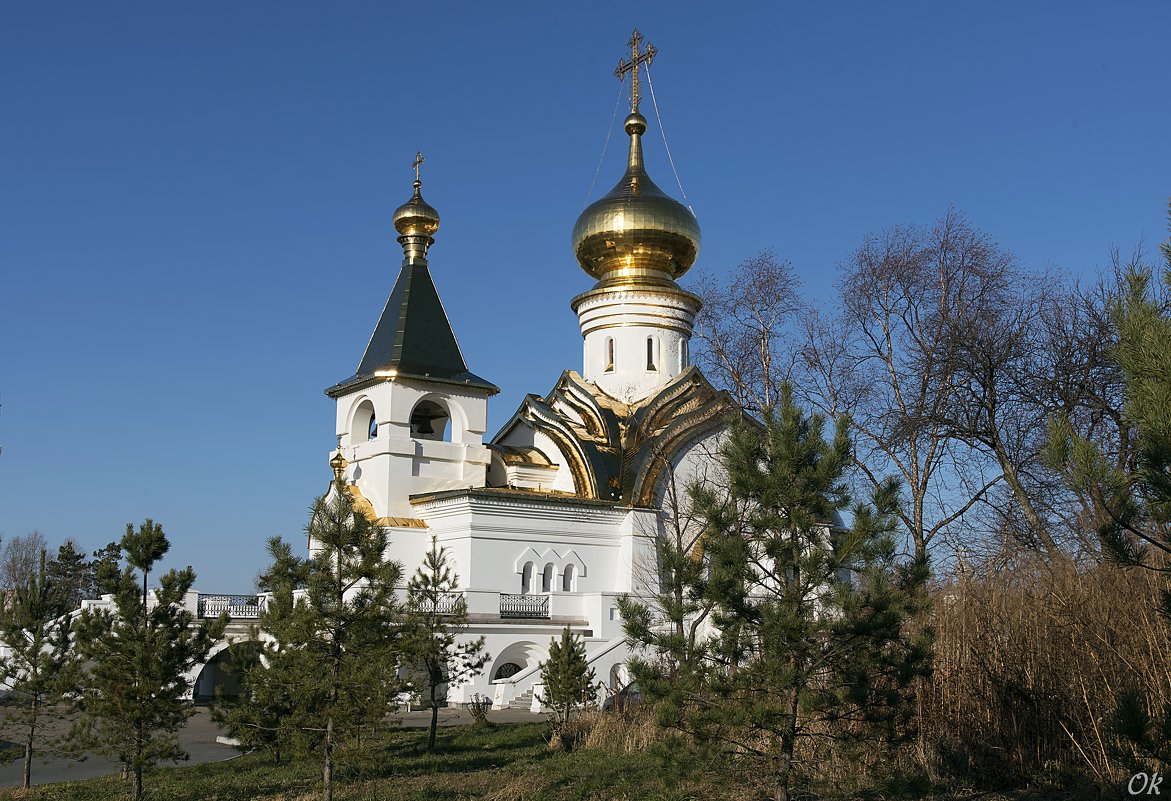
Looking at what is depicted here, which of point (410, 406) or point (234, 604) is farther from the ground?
point (410, 406)

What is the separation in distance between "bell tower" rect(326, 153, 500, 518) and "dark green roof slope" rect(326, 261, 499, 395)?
0.02 metres

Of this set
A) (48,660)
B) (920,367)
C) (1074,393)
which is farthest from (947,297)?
(48,660)

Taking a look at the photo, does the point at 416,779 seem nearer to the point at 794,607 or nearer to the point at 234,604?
the point at 794,607

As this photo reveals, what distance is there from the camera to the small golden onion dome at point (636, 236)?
2322cm

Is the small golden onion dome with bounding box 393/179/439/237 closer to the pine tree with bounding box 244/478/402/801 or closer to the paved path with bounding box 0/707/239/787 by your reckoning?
the paved path with bounding box 0/707/239/787

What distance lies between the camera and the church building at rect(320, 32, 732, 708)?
18953 mm

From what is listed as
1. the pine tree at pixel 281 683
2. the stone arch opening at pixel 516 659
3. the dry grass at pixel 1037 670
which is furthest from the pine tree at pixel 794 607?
the stone arch opening at pixel 516 659

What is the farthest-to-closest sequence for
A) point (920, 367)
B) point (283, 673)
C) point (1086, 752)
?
point (920, 367) < point (283, 673) < point (1086, 752)

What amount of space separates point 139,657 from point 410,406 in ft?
34.6

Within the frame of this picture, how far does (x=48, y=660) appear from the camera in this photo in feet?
36.3

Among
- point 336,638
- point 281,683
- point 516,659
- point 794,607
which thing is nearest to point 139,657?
point 281,683

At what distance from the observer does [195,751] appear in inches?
A: 533

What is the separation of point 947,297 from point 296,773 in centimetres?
1026

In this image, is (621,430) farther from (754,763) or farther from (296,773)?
(754,763)
